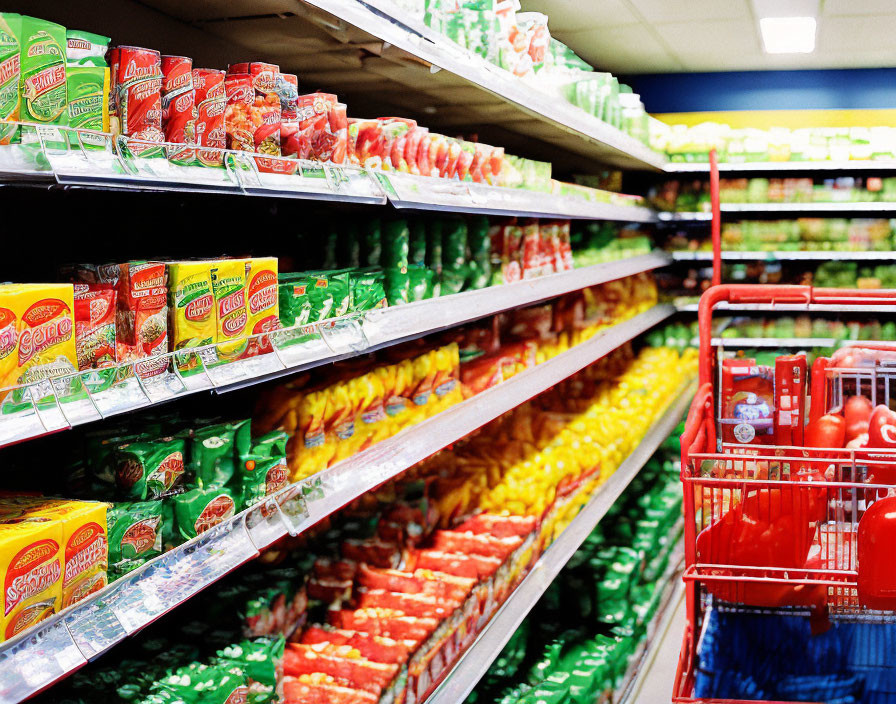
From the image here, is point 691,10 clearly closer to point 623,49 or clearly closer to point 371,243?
point 623,49

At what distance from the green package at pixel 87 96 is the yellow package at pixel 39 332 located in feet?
0.73

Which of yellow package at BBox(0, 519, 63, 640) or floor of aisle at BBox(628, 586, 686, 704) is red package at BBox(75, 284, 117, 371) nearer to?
yellow package at BBox(0, 519, 63, 640)

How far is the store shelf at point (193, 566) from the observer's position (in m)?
1.09

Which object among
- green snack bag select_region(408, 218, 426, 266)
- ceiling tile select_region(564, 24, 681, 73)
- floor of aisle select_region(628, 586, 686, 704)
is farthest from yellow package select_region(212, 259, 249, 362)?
ceiling tile select_region(564, 24, 681, 73)

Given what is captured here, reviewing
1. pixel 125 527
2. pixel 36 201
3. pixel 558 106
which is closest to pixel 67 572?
pixel 125 527

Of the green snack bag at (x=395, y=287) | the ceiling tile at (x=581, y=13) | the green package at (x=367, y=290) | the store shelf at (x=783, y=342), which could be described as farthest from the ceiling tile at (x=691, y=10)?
the green package at (x=367, y=290)

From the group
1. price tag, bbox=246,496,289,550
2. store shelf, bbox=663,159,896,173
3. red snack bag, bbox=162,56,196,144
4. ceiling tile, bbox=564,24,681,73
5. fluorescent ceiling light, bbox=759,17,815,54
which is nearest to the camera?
red snack bag, bbox=162,56,196,144

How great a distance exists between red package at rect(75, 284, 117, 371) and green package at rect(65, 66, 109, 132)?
23cm

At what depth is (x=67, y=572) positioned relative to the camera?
4.00 feet

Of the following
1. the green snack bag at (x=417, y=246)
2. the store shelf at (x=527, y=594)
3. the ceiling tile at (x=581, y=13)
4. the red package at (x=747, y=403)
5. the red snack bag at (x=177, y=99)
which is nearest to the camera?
the red snack bag at (x=177, y=99)

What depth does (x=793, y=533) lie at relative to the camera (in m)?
1.73

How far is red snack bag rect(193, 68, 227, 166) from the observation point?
1514 millimetres

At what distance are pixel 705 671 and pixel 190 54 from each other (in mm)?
1769

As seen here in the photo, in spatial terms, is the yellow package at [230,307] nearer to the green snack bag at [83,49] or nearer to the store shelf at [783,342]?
the green snack bag at [83,49]
